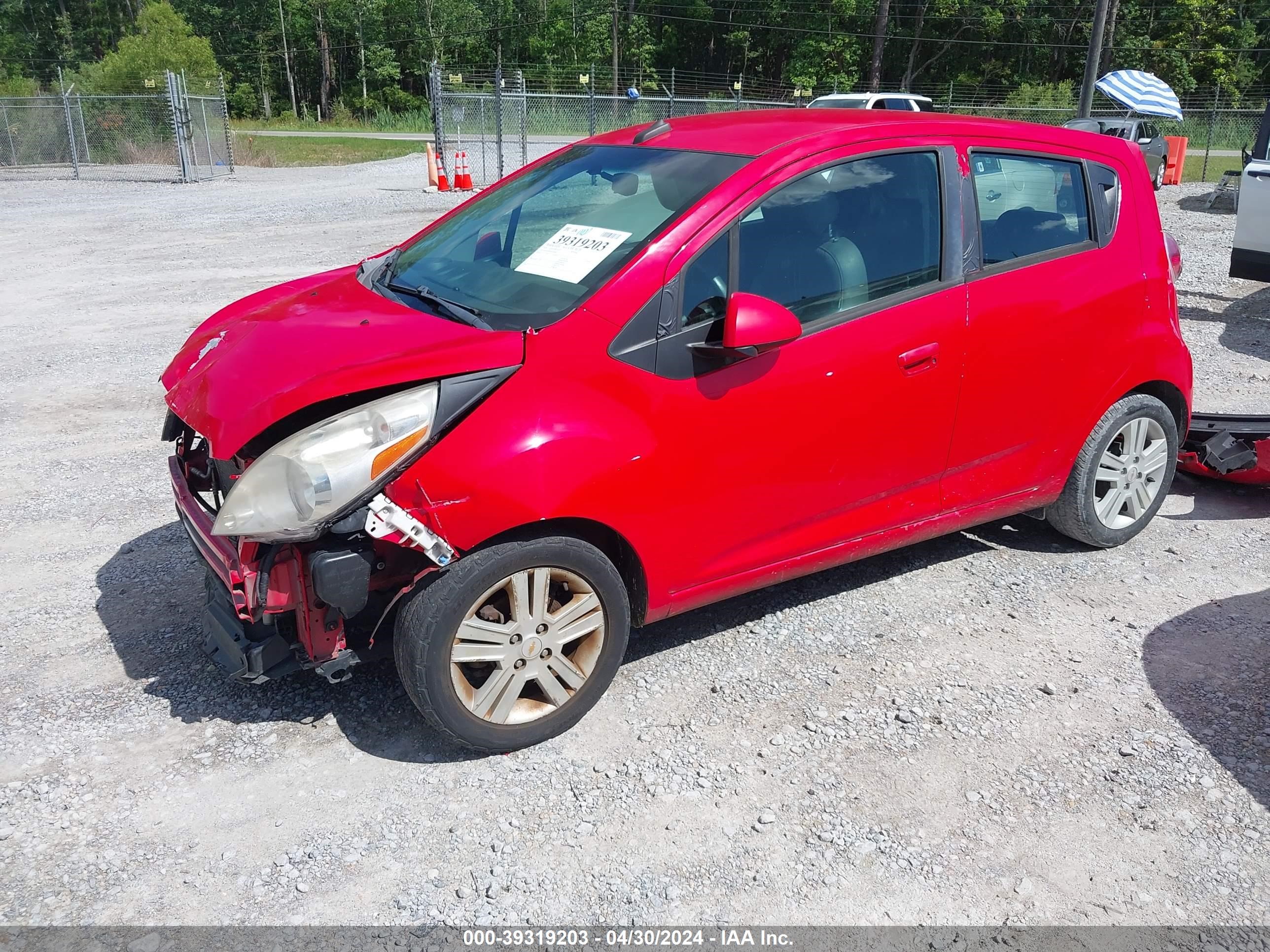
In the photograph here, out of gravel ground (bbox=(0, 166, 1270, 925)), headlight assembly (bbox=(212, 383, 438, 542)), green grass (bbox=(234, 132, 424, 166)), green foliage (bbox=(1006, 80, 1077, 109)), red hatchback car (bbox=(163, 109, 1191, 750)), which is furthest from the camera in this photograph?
green foliage (bbox=(1006, 80, 1077, 109))

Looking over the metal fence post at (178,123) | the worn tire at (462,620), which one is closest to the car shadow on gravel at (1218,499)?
the worn tire at (462,620)

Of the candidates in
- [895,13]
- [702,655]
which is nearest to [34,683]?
[702,655]

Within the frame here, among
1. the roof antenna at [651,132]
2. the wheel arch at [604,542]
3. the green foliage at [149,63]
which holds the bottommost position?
the wheel arch at [604,542]

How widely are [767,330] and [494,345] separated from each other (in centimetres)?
85

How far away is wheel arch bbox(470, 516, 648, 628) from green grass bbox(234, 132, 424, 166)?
28.3 metres

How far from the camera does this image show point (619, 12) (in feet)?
199

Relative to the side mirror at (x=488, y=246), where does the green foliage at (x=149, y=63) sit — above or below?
above

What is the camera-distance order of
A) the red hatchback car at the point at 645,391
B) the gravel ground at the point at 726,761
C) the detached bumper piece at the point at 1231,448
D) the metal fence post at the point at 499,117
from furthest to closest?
the metal fence post at the point at 499,117, the detached bumper piece at the point at 1231,448, the red hatchback car at the point at 645,391, the gravel ground at the point at 726,761

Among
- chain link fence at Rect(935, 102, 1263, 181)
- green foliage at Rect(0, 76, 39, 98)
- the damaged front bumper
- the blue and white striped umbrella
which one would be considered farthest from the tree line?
the damaged front bumper

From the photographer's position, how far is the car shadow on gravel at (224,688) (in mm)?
3383

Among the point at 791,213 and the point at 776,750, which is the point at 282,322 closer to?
the point at 791,213

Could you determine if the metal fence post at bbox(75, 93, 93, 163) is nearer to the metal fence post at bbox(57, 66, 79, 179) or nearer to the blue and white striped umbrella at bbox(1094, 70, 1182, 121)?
the metal fence post at bbox(57, 66, 79, 179)

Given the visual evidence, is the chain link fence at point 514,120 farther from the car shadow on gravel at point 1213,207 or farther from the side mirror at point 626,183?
the side mirror at point 626,183

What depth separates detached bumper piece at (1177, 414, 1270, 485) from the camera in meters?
5.21
